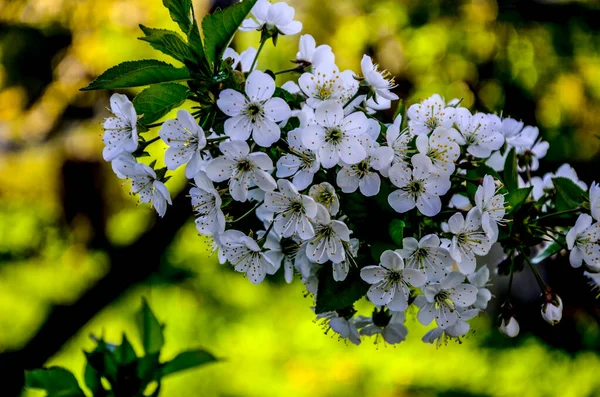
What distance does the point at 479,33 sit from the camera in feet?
10.6

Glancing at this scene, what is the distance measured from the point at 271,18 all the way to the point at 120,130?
32 cm

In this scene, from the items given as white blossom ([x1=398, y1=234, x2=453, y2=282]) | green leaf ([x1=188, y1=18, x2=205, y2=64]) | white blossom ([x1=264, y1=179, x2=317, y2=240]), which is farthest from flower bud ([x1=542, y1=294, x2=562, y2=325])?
green leaf ([x1=188, y1=18, x2=205, y2=64])

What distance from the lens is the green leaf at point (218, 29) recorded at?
2.46 ft

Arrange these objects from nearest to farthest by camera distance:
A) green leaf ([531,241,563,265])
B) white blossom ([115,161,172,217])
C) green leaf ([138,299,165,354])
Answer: white blossom ([115,161,172,217]) < green leaf ([531,241,563,265]) < green leaf ([138,299,165,354])

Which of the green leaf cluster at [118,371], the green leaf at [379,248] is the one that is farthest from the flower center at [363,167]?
the green leaf cluster at [118,371]

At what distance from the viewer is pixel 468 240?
772mm

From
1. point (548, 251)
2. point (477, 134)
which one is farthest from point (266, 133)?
point (548, 251)

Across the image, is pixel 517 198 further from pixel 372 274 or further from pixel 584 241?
pixel 372 274

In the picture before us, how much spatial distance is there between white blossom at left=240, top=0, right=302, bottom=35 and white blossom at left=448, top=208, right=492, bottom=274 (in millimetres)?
440

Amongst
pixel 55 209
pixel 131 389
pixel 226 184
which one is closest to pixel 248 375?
pixel 131 389

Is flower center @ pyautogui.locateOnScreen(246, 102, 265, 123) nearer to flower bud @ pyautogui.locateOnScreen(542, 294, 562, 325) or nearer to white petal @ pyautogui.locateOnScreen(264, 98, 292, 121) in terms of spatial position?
white petal @ pyautogui.locateOnScreen(264, 98, 292, 121)

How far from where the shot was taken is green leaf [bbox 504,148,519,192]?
0.90 meters

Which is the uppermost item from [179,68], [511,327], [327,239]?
[179,68]

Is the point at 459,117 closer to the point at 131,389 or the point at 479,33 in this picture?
the point at 131,389
